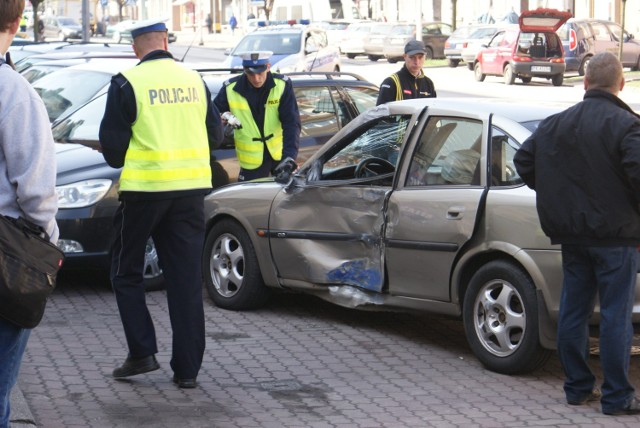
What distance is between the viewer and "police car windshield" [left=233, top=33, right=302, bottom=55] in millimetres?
28109

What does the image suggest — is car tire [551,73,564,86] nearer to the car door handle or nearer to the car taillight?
the car taillight

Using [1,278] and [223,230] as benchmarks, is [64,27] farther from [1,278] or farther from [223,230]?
[1,278]

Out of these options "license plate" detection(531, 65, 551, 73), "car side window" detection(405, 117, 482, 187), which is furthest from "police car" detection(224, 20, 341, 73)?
"car side window" detection(405, 117, 482, 187)

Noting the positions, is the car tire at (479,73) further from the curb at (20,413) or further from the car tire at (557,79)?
the curb at (20,413)

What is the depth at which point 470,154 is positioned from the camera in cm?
679

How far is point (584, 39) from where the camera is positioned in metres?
37.3

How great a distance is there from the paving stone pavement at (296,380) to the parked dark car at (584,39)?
29.9m

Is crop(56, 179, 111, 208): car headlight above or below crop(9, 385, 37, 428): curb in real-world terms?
above

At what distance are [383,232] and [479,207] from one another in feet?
2.55

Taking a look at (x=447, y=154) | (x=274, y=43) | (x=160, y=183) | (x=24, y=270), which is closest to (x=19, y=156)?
(x=24, y=270)

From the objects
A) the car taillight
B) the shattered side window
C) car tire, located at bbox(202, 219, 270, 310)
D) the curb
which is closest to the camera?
the curb

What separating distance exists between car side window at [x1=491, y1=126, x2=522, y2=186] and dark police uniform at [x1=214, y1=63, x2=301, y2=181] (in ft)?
8.55

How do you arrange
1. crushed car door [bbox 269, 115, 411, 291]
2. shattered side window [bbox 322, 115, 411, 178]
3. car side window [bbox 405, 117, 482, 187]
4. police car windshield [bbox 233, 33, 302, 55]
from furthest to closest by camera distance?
police car windshield [bbox 233, 33, 302, 55] < shattered side window [bbox 322, 115, 411, 178] < crushed car door [bbox 269, 115, 411, 291] < car side window [bbox 405, 117, 482, 187]

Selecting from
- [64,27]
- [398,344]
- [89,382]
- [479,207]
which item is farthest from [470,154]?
[64,27]
